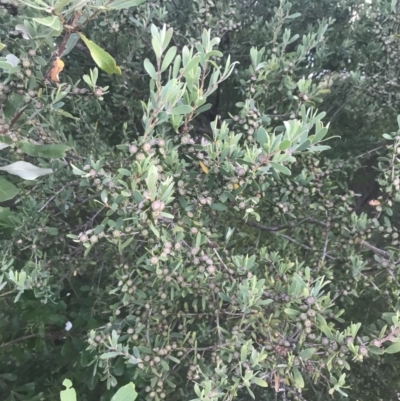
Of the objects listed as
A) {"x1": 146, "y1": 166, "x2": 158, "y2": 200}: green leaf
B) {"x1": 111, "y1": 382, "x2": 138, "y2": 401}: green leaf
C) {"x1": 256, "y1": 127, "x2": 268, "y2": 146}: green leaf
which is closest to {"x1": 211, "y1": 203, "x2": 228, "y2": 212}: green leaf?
{"x1": 256, "y1": 127, "x2": 268, "y2": 146}: green leaf

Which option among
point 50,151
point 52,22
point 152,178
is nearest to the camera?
point 52,22

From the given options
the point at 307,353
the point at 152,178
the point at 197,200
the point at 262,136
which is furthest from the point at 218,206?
the point at 307,353

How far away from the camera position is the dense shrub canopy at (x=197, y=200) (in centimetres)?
108

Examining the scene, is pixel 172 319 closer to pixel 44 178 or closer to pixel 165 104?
pixel 44 178

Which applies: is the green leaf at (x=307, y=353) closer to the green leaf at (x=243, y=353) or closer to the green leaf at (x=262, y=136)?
the green leaf at (x=243, y=353)

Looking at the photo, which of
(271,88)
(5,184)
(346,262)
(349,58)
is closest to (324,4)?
(349,58)

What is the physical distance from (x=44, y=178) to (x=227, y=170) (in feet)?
2.90

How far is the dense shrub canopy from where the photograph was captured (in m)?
1.08

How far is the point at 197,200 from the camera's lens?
1212 mm

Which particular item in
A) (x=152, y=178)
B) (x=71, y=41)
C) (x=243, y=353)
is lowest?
(x=243, y=353)

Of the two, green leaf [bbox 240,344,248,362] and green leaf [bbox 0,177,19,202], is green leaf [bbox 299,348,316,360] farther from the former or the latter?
green leaf [bbox 0,177,19,202]

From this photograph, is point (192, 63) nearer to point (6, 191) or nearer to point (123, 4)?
point (123, 4)

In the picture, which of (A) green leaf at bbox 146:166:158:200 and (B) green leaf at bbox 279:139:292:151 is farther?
(B) green leaf at bbox 279:139:292:151

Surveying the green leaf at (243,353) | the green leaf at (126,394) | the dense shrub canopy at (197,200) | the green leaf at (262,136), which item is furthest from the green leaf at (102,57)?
the green leaf at (243,353)
